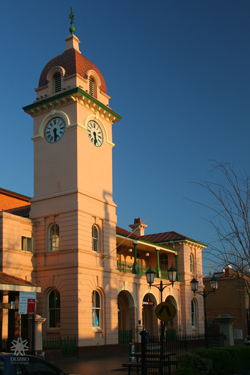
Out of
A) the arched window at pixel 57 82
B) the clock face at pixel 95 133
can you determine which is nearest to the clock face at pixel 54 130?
the clock face at pixel 95 133

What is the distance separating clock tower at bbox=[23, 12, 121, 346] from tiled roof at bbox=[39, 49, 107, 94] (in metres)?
0.08

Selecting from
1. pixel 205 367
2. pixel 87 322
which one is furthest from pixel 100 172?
pixel 205 367

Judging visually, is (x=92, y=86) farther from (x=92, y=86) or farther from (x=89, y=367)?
(x=89, y=367)

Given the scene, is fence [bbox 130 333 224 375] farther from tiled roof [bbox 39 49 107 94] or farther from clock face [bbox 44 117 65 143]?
tiled roof [bbox 39 49 107 94]

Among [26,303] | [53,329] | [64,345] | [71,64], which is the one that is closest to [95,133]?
[71,64]

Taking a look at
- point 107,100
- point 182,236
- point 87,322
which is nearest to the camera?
point 87,322

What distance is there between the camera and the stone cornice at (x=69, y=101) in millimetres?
26641

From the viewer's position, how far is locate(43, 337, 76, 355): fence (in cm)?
2258

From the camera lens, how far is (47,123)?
92.0ft

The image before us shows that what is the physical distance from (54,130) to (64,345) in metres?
12.7

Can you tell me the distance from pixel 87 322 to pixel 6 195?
15154 mm

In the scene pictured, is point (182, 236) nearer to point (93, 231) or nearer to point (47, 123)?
point (93, 231)

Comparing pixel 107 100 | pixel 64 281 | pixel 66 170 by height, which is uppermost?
pixel 107 100

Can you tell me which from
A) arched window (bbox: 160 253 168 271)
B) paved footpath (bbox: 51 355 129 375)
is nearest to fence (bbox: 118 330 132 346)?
paved footpath (bbox: 51 355 129 375)
